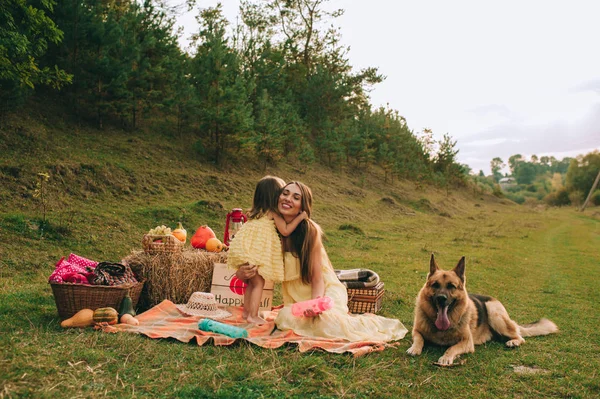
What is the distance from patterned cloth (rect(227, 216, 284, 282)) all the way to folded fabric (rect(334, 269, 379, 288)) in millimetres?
1388

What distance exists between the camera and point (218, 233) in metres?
13.3

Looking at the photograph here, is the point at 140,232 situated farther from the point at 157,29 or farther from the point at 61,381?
the point at 157,29

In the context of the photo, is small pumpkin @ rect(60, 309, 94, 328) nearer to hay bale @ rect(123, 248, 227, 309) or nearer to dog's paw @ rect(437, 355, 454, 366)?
hay bale @ rect(123, 248, 227, 309)

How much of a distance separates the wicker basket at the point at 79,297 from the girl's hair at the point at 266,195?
2.13 metres

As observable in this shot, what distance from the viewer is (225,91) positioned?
64.4ft

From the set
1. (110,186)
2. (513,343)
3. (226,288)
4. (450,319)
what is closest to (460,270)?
(450,319)

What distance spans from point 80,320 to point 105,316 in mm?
272

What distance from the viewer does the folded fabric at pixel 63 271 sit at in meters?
5.75

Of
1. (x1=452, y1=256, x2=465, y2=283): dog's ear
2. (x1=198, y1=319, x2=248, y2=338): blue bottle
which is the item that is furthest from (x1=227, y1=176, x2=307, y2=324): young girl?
(x1=452, y1=256, x2=465, y2=283): dog's ear

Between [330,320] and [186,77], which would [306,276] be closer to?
[330,320]

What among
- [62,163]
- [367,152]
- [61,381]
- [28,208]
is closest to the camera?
[61,381]

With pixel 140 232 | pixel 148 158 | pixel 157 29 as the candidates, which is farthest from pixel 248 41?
pixel 140 232

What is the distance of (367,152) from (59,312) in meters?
30.3

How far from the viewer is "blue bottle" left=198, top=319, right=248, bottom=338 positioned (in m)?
5.22
